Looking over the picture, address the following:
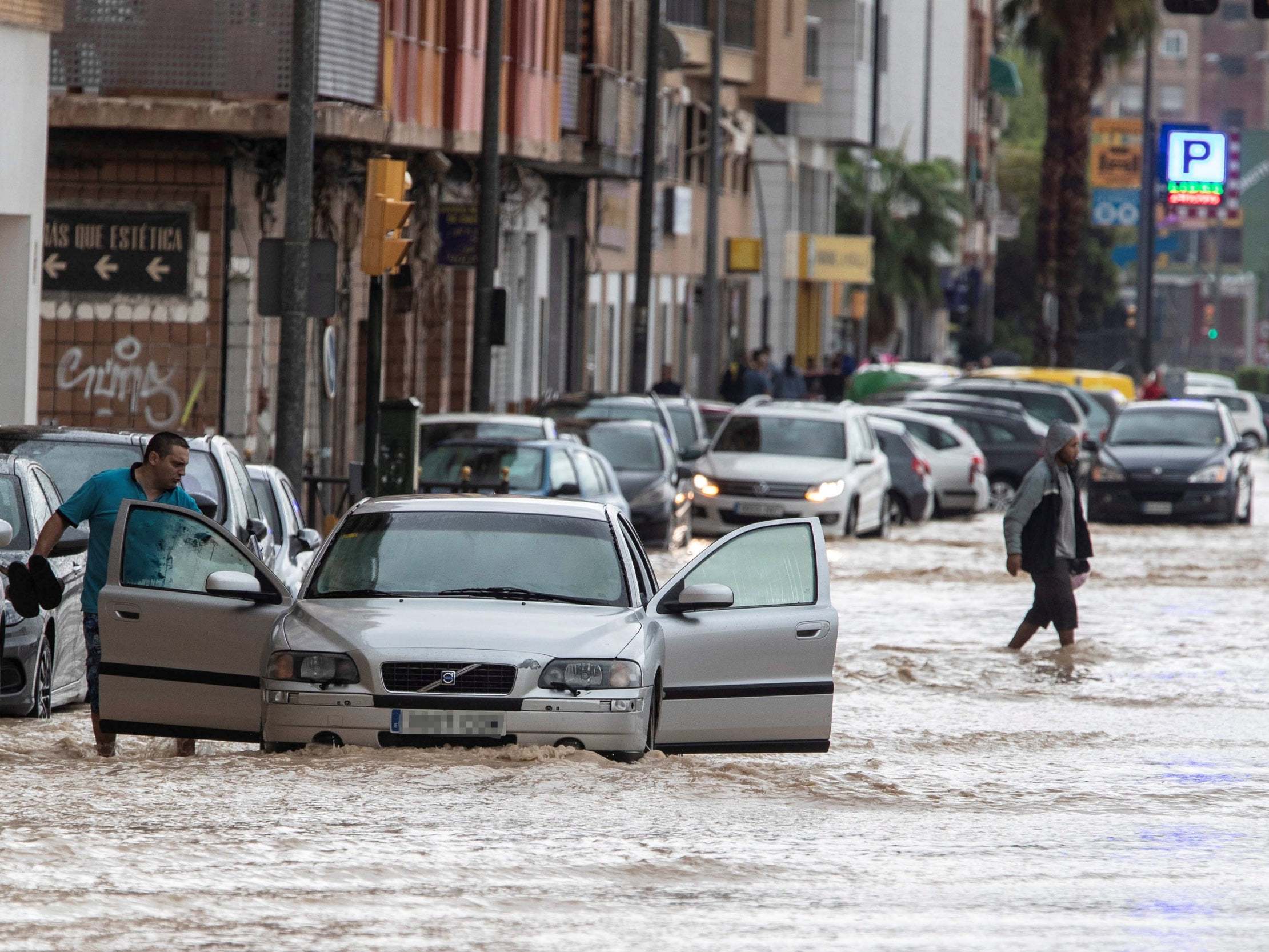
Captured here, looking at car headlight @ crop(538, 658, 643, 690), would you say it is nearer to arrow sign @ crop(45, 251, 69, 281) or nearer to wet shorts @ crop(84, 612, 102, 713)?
wet shorts @ crop(84, 612, 102, 713)

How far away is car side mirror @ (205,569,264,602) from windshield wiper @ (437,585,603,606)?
0.77m

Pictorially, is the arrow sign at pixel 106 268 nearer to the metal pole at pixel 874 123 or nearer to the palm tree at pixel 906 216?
the metal pole at pixel 874 123

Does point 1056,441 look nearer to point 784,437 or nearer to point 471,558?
point 471,558

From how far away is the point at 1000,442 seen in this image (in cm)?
4062

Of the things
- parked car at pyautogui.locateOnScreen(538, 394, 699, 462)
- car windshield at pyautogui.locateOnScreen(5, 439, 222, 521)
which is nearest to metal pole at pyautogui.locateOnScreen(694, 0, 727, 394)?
parked car at pyautogui.locateOnScreen(538, 394, 699, 462)

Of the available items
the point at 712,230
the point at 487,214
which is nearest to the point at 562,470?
the point at 487,214

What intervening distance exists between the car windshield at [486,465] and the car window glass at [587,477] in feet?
1.20

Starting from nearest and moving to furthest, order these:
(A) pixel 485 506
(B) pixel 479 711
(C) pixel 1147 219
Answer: (B) pixel 479 711 → (A) pixel 485 506 → (C) pixel 1147 219

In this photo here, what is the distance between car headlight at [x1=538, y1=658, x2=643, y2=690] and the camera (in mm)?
11016

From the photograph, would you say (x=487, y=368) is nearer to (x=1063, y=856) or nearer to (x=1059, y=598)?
(x=1059, y=598)

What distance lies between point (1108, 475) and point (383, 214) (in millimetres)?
17327

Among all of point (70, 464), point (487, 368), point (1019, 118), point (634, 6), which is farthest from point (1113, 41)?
point (1019, 118)

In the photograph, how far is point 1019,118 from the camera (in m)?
140

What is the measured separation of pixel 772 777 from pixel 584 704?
126cm
